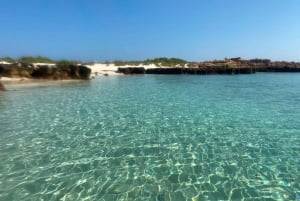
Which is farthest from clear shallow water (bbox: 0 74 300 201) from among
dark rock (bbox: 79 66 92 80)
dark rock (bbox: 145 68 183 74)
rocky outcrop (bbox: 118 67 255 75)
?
rocky outcrop (bbox: 118 67 255 75)

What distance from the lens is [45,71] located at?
37.7 metres

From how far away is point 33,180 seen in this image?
21.2 ft

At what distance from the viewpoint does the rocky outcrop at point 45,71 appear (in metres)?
35.6

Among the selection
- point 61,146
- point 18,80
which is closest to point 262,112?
point 61,146

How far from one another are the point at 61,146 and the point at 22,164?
161 centimetres

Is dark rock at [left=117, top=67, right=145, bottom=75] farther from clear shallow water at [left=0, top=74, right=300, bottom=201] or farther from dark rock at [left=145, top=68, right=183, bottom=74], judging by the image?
clear shallow water at [left=0, top=74, right=300, bottom=201]

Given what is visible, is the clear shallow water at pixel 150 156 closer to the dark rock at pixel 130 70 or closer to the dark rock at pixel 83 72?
the dark rock at pixel 83 72

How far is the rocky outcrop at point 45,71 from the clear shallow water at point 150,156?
82.4 feet

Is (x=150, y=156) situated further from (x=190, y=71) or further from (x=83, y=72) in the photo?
(x=190, y=71)

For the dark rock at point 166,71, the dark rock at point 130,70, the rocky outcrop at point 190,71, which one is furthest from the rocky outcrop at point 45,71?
the dark rock at point 166,71

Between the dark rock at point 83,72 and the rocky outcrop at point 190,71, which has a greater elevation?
the dark rock at point 83,72

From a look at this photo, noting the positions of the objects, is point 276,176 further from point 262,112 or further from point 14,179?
point 262,112

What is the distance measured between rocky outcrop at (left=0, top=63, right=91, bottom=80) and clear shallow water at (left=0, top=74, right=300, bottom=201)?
2512cm

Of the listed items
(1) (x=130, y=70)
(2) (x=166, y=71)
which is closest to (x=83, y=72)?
(1) (x=130, y=70)
